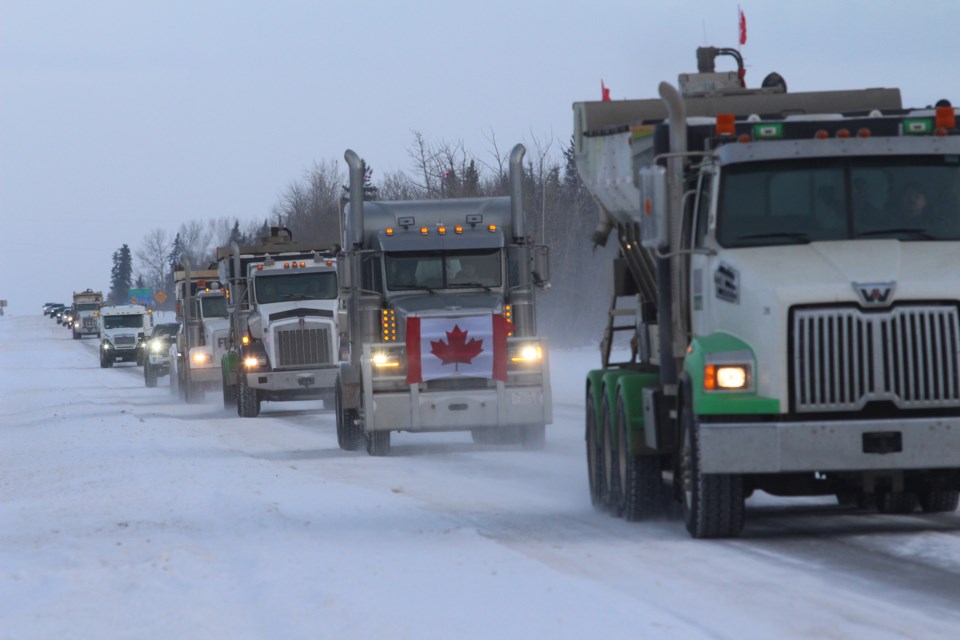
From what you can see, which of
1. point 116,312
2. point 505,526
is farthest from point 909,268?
point 116,312

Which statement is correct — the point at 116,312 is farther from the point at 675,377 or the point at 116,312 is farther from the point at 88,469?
the point at 675,377

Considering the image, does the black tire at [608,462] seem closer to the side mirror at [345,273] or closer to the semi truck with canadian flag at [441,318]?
the semi truck with canadian flag at [441,318]

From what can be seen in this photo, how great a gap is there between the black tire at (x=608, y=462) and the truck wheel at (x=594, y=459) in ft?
0.29

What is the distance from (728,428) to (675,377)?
134 cm

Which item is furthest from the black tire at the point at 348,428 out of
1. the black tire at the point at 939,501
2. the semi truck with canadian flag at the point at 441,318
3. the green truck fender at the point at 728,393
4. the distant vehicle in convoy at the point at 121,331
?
the distant vehicle in convoy at the point at 121,331

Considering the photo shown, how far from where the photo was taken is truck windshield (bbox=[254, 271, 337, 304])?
3066 centimetres

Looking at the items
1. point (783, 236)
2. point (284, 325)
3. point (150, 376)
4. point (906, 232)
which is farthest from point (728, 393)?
point (150, 376)

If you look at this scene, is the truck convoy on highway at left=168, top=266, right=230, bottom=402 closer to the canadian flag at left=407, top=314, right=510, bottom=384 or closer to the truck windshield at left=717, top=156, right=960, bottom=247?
the canadian flag at left=407, top=314, right=510, bottom=384

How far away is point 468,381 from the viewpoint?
65.0 feet

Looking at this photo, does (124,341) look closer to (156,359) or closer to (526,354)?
(156,359)

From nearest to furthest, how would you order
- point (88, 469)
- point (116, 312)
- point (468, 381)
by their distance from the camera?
point (88, 469) → point (468, 381) → point (116, 312)

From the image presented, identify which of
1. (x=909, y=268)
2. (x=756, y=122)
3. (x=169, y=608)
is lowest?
(x=169, y=608)

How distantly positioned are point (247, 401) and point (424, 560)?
70.8 feet

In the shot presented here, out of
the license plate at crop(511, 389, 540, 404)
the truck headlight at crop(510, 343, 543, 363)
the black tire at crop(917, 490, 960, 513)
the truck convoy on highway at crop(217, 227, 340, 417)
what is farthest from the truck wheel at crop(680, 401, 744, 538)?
the truck convoy on highway at crop(217, 227, 340, 417)
